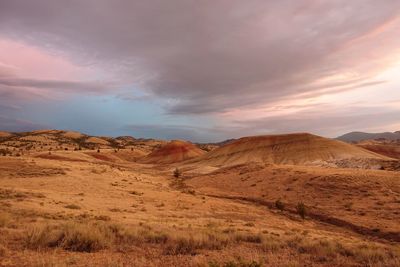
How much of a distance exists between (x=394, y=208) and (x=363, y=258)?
21.1 metres

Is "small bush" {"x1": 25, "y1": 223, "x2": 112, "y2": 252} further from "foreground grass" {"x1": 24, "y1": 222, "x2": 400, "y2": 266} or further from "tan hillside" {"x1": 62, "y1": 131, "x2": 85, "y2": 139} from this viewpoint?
"tan hillside" {"x1": 62, "y1": 131, "x2": 85, "y2": 139}

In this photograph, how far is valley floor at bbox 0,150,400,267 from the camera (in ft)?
32.3

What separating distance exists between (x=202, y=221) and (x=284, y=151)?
2847 inches

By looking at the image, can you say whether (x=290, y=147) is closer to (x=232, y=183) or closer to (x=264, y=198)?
(x=232, y=183)

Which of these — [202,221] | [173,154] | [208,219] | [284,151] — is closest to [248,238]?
[202,221]

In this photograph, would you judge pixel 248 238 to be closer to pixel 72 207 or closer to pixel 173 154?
pixel 72 207

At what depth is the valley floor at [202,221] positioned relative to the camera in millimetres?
9836

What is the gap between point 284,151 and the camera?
89.2 meters

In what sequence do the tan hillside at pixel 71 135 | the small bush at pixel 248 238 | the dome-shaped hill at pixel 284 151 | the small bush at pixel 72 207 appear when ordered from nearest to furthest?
the small bush at pixel 248 238 < the small bush at pixel 72 207 < the dome-shaped hill at pixel 284 151 < the tan hillside at pixel 71 135

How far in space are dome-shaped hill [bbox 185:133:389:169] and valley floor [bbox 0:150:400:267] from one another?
2766 centimetres

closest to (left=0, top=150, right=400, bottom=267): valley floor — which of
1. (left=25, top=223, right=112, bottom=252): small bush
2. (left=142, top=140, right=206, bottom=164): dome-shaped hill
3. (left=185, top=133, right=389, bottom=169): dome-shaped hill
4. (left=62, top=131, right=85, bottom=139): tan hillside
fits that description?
(left=25, top=223, right=112, bottom=252): small bush

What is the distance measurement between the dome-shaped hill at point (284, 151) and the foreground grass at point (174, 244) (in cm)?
6806

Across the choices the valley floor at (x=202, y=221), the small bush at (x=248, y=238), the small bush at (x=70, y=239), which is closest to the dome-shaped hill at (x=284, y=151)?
the valley floor at (x=202, y=221)

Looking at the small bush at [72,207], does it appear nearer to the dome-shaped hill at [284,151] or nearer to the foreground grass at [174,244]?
the foreground grass at [174,244]
